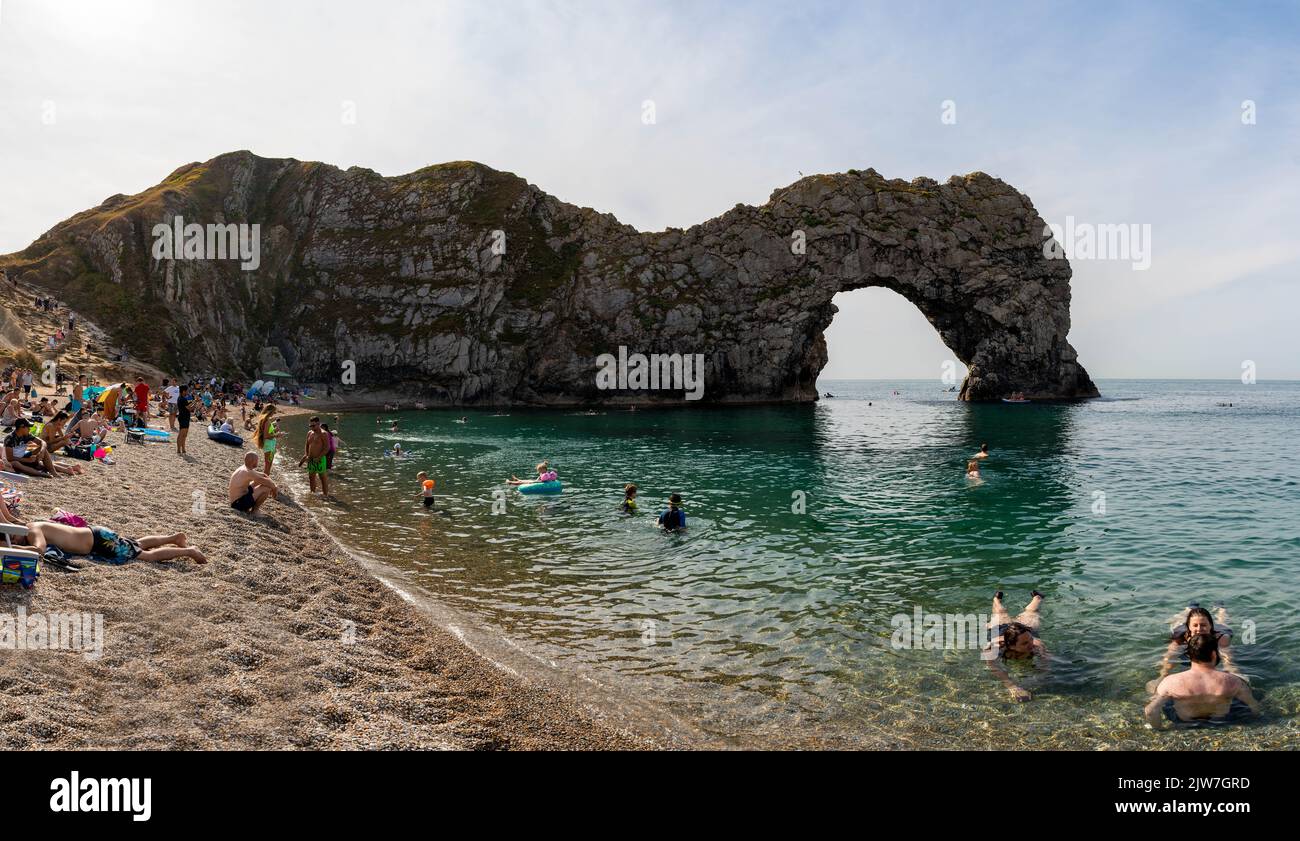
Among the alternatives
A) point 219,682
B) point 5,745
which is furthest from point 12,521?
point 5,745

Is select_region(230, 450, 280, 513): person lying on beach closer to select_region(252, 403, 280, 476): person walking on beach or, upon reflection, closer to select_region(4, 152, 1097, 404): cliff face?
select_region(252, 403, 280, 476): person walking on beach

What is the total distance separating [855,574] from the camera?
697 inches

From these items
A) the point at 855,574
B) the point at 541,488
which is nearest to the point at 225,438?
the point at 541,488

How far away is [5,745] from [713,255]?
107269 millimetres

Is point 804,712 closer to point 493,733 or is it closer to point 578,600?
point 493,733

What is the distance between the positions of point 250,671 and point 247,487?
11915mm

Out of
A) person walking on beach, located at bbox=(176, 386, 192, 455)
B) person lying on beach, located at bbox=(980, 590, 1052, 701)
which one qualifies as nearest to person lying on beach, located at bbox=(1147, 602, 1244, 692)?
person lying on beach, located at bbox=(980, 590, 1052, 701)

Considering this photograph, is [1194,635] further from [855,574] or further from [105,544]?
[105,544]

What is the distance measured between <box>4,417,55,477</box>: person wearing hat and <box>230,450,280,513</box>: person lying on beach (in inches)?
170

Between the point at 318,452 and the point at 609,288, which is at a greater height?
the point at 609,288

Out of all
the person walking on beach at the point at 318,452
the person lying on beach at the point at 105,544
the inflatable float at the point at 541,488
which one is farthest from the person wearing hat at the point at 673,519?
the person walking on beach at the point at 318,452

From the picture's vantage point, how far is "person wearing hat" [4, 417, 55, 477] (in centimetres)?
1692

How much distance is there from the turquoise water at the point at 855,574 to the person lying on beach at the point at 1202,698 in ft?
1.02

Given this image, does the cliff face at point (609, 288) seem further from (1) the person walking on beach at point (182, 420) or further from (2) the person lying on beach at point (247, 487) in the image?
(2) the person lying on beach at point (247, 487)
